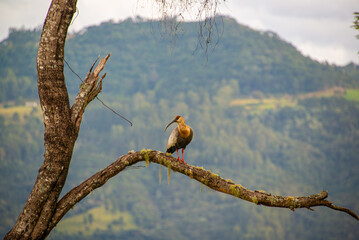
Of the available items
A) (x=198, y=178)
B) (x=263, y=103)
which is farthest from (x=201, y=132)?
(x=198, y=178)

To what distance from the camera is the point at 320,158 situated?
14550 cm

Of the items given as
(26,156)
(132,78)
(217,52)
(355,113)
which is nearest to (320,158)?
(355,113)

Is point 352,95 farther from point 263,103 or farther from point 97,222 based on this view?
point 97,222

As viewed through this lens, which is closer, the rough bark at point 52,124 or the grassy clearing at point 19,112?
the rough bark at point 52,124

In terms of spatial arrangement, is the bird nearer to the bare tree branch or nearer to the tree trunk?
the bare tree branch

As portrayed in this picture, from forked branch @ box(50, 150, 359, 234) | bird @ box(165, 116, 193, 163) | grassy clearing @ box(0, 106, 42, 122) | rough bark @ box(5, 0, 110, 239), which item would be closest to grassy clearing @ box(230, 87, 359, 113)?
grassy clearing @ box(0, 106, 42, 122)

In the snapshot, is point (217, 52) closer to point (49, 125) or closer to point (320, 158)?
point (320, 158)

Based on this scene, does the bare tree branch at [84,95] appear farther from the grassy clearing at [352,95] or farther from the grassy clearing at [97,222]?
the grassy clearing at [352,95]

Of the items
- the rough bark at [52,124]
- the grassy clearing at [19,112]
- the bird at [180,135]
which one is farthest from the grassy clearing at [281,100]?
the rough bark at [52,124]

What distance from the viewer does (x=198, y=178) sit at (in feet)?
20.5

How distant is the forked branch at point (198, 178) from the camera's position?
601 cm

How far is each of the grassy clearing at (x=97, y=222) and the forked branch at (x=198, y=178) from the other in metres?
101

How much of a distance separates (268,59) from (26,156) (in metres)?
88.1

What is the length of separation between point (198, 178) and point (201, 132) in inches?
5311
